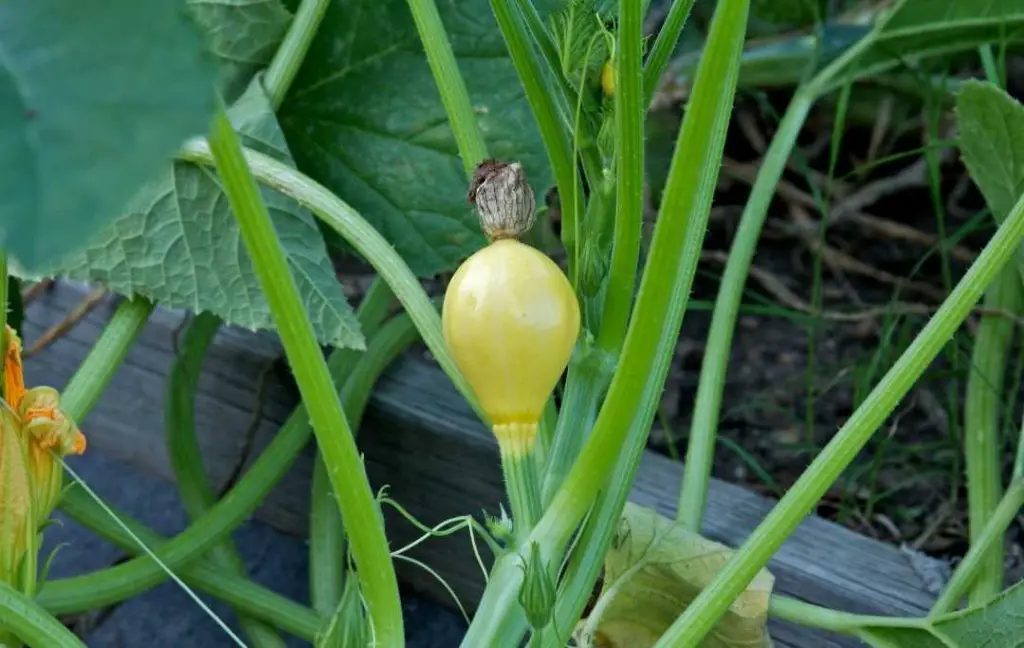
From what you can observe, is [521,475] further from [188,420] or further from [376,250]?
[188,420]

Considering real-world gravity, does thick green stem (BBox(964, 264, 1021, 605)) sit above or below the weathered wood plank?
above

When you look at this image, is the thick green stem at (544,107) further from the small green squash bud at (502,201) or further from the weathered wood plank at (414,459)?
the weathered wood plank at (414,459)

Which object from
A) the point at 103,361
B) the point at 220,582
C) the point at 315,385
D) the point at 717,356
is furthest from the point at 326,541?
the point at 315,385

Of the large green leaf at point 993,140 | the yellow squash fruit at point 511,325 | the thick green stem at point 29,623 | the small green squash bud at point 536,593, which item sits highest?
the large green leaf at point 993,140

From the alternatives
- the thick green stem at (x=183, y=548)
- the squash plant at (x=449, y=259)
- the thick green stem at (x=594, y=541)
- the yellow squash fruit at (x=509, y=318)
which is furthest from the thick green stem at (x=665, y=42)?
the thick green stem at (x=183, y=548)

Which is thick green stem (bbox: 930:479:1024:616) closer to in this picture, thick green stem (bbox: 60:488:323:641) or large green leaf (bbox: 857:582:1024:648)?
large green leaf (bbox: 857:582:1024:648)

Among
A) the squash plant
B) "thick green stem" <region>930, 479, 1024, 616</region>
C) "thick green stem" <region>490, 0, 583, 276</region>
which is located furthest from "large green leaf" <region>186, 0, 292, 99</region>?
"thick green stem" <region>930, 479, 1024, 616</region>
